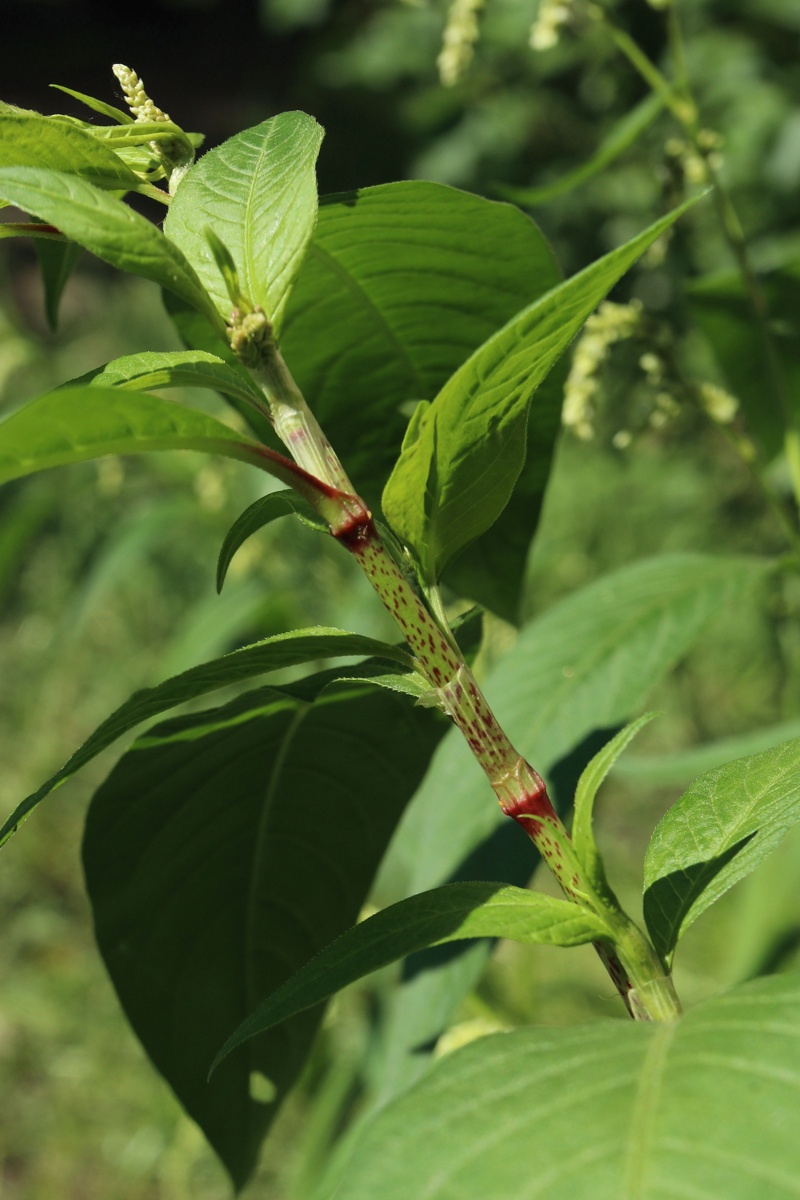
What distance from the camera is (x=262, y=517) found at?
16.7 inches

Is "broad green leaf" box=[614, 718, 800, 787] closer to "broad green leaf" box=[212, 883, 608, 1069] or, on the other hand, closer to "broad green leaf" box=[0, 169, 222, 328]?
"broad green leaf" box=[212, 883, 608, 1069]

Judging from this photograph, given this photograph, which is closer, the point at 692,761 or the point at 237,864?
the point at 237,864

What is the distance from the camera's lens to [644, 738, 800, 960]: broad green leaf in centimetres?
39

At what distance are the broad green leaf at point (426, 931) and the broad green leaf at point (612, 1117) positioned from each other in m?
0.04

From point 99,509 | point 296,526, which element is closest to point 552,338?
point 296,526

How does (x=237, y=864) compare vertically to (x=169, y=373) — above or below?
below

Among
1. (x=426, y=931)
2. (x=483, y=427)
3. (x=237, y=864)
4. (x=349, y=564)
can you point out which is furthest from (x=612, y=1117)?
(x=349, y=564)

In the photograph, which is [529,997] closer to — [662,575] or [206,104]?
[662,575]

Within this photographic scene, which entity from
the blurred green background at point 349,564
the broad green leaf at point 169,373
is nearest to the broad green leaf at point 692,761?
the blurred green background at point 349,564

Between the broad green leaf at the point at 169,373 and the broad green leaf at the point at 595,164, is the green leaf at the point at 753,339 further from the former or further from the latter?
the broad green leaf at the point at 169,373

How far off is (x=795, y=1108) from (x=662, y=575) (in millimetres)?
559

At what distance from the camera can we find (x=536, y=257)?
1.87 feet

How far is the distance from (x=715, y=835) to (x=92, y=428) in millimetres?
243

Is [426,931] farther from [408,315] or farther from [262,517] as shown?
[408,315]
